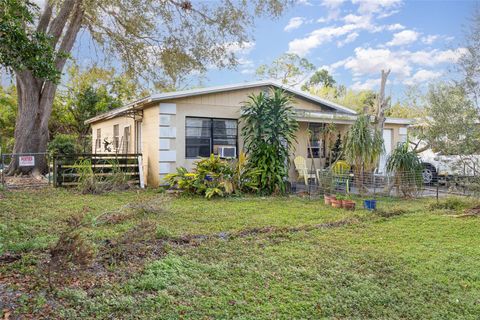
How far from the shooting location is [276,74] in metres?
34.5

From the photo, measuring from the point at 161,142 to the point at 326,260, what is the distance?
7.32 m

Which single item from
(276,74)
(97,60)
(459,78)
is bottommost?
(459,78)

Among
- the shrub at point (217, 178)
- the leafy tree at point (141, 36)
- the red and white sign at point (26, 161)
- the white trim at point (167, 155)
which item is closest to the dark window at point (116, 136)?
→ the leafy tree at point (141, 36)

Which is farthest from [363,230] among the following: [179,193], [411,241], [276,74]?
[276,74]

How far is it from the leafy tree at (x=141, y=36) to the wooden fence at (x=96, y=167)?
13.9 ft

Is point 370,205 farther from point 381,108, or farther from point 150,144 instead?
point 150,144

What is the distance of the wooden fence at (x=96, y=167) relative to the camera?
10.5 metres

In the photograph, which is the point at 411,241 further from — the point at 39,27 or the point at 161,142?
the point at 39,27

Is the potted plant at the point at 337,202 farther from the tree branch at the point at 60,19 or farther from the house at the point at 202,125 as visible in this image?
the tree branch at the point at 60,19

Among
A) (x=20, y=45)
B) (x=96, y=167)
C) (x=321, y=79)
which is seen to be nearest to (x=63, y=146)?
(x=96, y=167)

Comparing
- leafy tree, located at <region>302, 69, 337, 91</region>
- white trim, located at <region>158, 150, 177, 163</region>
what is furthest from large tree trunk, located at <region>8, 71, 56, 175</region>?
leafy tree, located at <region>302, 69, 337, 91</region>

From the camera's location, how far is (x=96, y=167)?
1097 centimetres

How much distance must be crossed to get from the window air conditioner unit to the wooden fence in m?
2.49

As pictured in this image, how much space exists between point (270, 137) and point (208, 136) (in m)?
2.14
